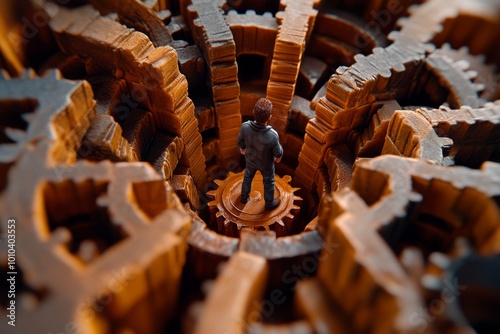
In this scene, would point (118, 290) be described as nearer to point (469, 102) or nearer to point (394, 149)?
point (394, 149)

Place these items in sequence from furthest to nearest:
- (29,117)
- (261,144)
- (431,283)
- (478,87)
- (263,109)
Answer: (478,87) → (261,144) → (263,109) → (29,117) → (431,283)

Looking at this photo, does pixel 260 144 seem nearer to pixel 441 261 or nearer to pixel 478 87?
pixel 441 261

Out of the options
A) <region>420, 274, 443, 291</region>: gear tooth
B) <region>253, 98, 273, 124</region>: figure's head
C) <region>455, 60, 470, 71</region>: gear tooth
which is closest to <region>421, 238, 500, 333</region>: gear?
<region>420, 274, 443, 291</region>: gear tooth

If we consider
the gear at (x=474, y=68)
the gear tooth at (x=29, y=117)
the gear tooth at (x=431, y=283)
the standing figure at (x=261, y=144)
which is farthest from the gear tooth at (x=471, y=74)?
the gear tooth at (x=29, y=117)

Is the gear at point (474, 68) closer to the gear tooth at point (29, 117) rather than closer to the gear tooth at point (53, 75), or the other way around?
the gear tooth at point (53, 75)

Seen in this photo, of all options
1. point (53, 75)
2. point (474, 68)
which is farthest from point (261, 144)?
point (474, 68)

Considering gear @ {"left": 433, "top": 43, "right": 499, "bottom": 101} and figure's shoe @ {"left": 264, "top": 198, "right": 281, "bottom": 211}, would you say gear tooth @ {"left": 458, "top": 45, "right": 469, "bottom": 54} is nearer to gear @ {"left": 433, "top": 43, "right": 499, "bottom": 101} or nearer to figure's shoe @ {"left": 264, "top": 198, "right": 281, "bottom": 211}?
gear @ {"left": 433, "top": 43, "right": 499, "bottom": 101}
